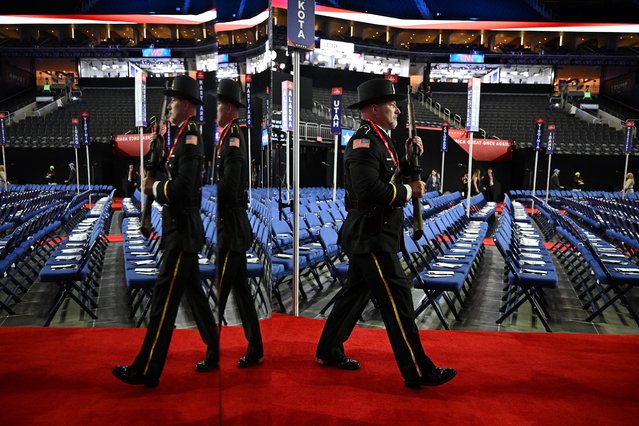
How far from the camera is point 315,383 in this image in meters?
2.49

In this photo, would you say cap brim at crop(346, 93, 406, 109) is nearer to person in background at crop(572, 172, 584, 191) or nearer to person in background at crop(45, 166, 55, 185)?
person in background at crop(45, 166, 55, 185)

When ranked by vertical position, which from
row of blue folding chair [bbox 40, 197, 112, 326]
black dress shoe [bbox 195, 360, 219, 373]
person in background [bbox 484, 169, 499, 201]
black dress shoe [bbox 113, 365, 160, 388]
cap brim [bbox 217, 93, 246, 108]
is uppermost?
cap brim [bbox 217, 93, 246, 108]

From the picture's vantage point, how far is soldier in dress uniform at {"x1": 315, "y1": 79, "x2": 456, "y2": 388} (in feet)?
8.00

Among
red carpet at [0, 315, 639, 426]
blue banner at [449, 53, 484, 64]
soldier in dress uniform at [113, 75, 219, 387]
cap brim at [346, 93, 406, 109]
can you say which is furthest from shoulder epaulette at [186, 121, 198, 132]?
blue banner at [449, 53, 484, 64]

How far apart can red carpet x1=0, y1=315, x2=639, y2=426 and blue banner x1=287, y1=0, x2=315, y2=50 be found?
168 cm

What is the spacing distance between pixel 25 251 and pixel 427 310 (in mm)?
3348

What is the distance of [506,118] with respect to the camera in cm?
2438

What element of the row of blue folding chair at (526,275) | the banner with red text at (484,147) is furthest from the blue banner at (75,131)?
the banner with red text at (484,147)

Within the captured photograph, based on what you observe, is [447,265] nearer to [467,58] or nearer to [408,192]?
[408,192]

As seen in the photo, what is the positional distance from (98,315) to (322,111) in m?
8.40

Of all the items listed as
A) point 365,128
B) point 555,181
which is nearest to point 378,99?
point 365,128

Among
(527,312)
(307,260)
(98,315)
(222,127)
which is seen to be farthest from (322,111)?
(222,127)

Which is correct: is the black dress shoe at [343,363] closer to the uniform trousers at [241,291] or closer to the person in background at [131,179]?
the uniform trousers at [241,291]

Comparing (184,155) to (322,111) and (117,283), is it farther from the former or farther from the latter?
(322,111)
